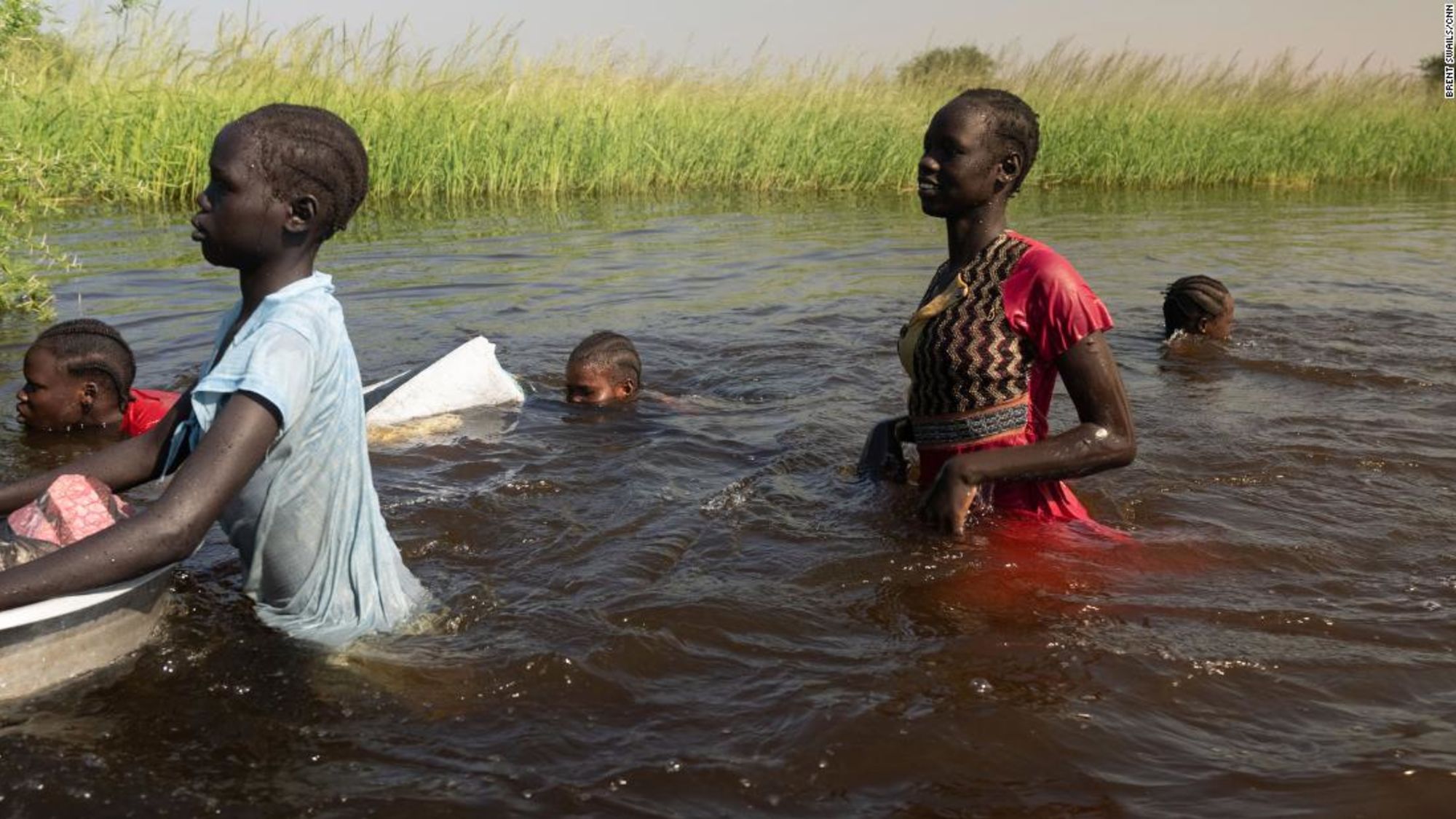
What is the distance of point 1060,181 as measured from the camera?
17219mm

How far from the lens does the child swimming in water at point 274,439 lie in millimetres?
2379

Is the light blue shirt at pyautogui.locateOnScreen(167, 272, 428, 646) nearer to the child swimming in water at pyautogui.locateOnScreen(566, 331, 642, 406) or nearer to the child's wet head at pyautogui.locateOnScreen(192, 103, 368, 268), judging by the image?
the child's wet head at pyautogui.locateOnScreen(192, 103, 368, 268)

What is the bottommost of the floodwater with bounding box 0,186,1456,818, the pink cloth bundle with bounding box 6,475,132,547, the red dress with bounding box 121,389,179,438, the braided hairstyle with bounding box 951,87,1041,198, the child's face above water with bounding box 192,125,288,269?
the floodwater with bounding box 0,186,1456,818

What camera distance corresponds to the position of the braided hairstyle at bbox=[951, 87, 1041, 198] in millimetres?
3559

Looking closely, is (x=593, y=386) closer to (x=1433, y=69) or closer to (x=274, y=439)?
(x=274, y=439)

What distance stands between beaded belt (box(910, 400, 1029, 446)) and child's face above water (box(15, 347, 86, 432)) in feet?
11.4

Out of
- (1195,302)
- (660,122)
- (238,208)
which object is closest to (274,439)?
(238,208)

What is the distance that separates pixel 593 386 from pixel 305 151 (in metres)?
3.47

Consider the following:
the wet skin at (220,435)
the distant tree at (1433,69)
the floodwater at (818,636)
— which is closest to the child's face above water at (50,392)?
the floodwater at (818,636)

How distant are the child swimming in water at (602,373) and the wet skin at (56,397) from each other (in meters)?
1.93

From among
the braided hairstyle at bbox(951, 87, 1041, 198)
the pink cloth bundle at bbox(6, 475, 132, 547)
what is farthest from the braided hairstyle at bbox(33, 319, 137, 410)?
the braided hairstyle at bbox(951, 87, 1041, 198)

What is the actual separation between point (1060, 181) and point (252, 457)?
628 inches

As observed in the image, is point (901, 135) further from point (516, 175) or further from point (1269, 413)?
point (1269, 413)

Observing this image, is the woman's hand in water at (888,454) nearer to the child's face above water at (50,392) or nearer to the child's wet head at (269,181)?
the child's wet head at (269,181)
